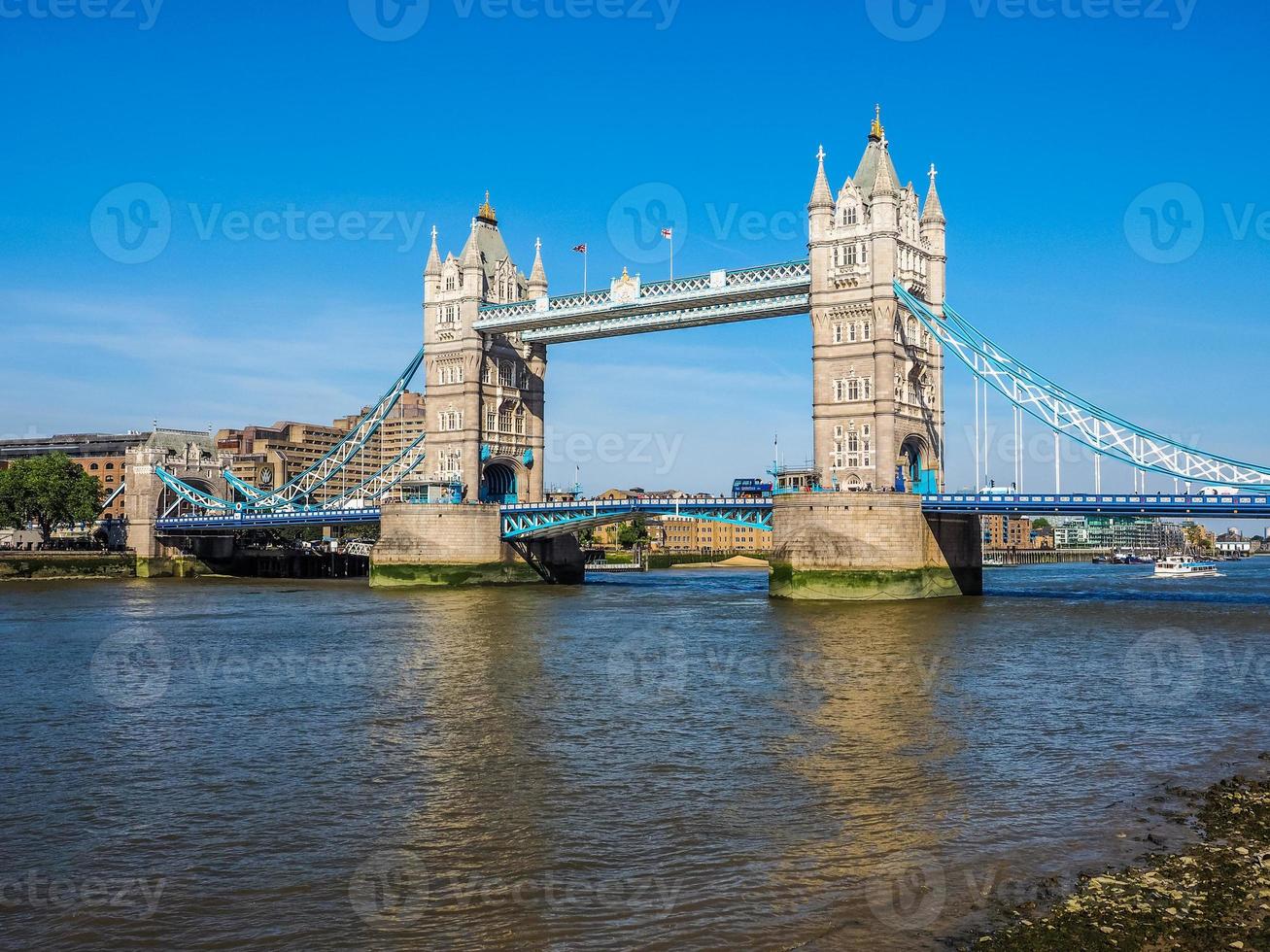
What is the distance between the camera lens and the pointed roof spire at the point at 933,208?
6397 cm

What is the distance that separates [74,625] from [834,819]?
40.6m

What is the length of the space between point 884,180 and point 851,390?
11217mm

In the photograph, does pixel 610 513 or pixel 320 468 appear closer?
pixel 610 513

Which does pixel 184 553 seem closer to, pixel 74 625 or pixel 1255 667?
pixel 74 625

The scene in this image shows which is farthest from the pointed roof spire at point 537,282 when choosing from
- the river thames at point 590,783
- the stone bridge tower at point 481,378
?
the river thames at point 590,783

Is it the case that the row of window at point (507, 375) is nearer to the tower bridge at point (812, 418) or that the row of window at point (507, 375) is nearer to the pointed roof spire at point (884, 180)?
the tower bridge at point (812, 418)

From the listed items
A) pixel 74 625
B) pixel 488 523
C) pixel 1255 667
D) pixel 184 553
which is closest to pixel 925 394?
pixel 488 523

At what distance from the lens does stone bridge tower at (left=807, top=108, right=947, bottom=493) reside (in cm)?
5981

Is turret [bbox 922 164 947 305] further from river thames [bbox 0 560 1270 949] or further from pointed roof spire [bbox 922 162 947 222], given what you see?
river thames [bbox 0 560 1270 949]

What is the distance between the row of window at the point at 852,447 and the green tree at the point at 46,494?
74.2 m

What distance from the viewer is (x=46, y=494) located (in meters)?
102

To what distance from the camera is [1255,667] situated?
31.3 metres

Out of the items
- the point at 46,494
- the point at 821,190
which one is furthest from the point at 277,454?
the point at 821,190

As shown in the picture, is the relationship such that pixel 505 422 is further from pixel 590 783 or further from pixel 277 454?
pixel 277 454
